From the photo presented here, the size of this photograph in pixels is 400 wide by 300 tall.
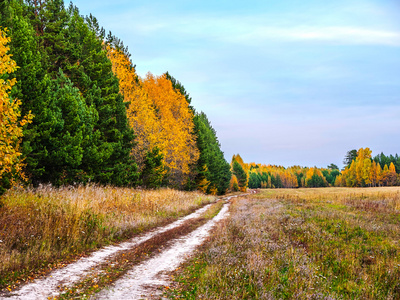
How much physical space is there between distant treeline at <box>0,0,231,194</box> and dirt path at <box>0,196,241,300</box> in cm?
350

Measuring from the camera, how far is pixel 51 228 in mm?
9141

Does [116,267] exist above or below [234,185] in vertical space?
above

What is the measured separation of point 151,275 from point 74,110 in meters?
12.3

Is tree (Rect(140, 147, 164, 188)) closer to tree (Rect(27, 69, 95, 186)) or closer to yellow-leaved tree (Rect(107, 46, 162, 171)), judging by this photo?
yellow-leaved tree (Rect(107, 46, 162, 171))

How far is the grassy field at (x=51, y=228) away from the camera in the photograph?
7008 mm

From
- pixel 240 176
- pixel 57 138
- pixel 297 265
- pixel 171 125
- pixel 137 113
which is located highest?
pixel 137 113

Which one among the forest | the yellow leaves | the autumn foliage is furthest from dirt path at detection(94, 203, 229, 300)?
the autumn foliage

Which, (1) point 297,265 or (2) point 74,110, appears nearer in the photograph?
(1) point 297,265

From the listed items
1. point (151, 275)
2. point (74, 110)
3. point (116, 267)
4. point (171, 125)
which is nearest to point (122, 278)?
point (151, 275)

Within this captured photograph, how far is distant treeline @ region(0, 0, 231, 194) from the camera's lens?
1264 centimetres

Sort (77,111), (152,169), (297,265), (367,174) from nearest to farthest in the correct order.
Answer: (297,265), (77,111), (152,169), (367,174)

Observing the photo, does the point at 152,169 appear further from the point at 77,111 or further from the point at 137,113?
the point at 77,111

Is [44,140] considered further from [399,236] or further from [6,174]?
[399,236]

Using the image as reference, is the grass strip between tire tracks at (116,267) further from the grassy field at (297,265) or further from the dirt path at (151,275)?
the grassy field at (297,265)
